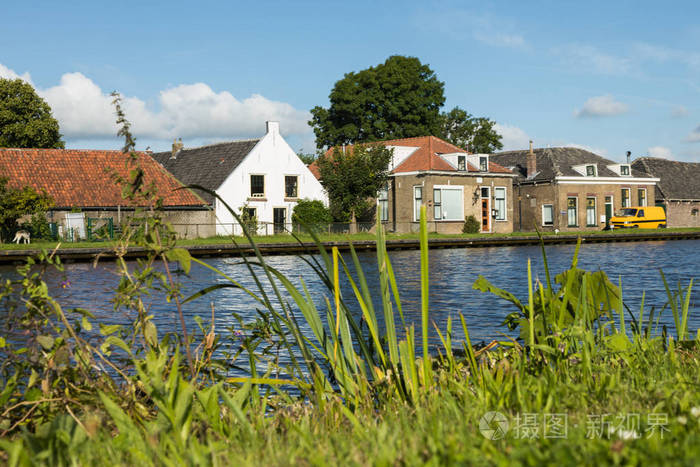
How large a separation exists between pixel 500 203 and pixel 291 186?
44.9 ft

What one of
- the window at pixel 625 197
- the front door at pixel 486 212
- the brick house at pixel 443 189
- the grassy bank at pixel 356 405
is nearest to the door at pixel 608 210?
the window at pixel 625 197

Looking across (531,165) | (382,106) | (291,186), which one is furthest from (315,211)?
(382,106)

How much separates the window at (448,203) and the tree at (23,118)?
25.4m

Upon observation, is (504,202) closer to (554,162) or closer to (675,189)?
(554,162)

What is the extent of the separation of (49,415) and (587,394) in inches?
95.6

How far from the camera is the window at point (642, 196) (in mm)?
50275

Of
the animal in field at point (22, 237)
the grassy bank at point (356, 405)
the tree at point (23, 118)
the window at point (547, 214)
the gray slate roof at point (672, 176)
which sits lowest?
the grassy bank at point (356, 405)

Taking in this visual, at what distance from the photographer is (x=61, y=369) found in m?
3.46

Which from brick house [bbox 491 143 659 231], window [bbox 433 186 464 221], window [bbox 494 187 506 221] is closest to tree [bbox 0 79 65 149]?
window [bbox 433 186 464 221]

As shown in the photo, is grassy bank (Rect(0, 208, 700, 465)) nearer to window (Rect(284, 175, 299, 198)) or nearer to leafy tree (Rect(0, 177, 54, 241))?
leafy tree (Rect(0, 177, 54, 241))

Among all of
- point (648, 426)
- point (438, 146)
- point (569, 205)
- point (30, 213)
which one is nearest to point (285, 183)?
point (438, 146)

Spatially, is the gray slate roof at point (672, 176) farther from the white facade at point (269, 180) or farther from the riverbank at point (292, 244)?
the white facade at point (269, 180)

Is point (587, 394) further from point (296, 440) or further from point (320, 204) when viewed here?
point (320, 204)

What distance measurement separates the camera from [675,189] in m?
53.8
